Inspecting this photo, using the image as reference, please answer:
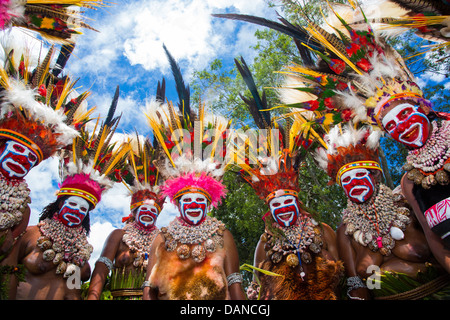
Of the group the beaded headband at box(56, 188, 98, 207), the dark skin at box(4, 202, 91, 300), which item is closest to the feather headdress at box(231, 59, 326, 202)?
the beaded headband at box(56, 188, 98, 207)

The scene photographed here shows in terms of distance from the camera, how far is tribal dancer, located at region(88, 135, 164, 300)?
4477 millimetres

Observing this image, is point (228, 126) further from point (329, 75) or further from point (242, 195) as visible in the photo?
point (242, 195)

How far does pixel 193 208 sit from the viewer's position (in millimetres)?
4086

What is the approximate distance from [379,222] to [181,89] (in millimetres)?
3450

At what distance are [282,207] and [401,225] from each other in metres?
1.39

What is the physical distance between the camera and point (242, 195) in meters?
10.4

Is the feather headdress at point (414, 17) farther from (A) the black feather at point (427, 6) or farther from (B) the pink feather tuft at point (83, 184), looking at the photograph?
(B) the pink feather tuft at point (83, 184)

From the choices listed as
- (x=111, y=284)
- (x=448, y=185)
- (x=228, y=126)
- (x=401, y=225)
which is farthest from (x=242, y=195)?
(x=448, y=185)

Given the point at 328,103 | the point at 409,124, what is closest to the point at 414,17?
the point at 409,124

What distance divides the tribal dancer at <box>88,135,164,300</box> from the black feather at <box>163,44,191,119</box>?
1.12 meters

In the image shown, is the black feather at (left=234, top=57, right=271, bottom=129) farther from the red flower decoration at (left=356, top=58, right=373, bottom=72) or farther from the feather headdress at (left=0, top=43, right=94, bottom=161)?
the feather headdress at (left=0, top=43, right=94, bottom=161)

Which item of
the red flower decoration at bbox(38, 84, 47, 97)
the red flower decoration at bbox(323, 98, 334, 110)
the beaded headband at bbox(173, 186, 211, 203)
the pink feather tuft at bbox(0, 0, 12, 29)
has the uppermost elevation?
the red flower decoration at bbox(38, 84, 47, 97)

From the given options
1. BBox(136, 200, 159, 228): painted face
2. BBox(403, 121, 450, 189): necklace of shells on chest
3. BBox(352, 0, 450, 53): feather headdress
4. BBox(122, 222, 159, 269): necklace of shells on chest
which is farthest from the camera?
BBox(136, 200, 159, 228): painted face

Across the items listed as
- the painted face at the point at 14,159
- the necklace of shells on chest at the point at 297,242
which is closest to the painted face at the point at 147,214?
the painted face at the point at 14,159
